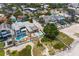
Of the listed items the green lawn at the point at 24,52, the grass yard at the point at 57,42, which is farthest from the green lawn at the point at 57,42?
the green lawn at the point at 24,52

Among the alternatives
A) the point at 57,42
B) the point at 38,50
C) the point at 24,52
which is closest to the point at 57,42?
the point at 57,42

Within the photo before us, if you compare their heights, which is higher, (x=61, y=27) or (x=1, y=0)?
(x=1, y=0)

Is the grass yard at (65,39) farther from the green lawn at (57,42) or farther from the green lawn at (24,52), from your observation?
the green lawn at (24,52)

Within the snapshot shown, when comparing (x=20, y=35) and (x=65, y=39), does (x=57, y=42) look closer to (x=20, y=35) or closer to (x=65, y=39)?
(x=65, y=39)

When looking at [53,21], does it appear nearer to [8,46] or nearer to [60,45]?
[60,45]

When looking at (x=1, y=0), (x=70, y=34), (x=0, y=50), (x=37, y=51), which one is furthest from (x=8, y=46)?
(x=70, y=34)

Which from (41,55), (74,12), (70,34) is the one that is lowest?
(41,55)

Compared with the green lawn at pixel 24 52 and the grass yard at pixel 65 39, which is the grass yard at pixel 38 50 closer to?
the green lawn at pixel 24 52

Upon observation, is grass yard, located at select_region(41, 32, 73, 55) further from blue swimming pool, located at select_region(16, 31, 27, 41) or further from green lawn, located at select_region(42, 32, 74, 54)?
blue swimming pool, located at select_region(16, 31, 27, 41)

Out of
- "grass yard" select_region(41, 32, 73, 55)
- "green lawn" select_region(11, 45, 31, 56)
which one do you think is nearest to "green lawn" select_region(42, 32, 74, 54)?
"grass yard" select_region(41, 32, 73, 55)

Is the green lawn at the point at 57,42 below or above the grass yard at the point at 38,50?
above

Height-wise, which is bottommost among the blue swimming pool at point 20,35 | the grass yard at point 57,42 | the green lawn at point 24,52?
the green lawn at point 24,52
